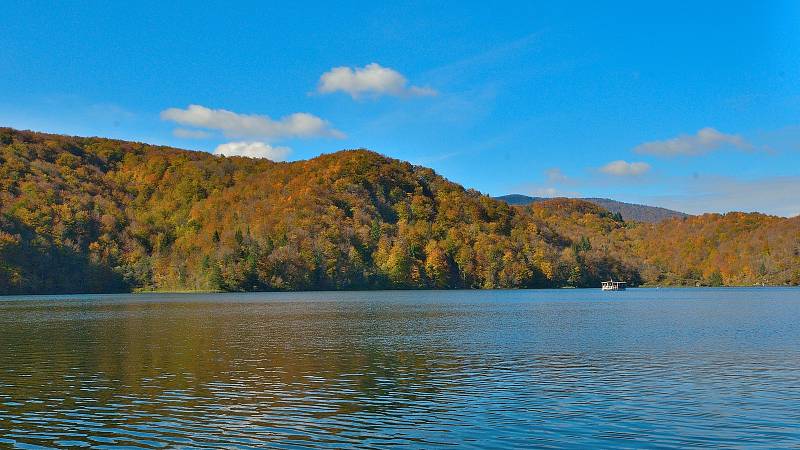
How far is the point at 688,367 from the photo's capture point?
4534 centimetres

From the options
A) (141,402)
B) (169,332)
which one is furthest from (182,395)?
(169,332)

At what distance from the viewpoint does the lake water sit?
2808 cm

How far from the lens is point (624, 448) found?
25703 mm

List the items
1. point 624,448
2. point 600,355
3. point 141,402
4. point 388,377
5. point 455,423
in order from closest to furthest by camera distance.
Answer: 1. point 624,448
2. point 455,423
3. point 141,402
4. point 388,377
5. point 600,355

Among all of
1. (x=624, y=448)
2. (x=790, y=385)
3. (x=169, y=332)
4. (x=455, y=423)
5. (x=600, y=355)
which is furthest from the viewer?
(x=169, y=332)

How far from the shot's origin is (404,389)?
38500 mm

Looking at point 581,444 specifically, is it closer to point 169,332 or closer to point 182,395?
point 182,395

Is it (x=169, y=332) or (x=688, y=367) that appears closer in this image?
(x=688, y=367)

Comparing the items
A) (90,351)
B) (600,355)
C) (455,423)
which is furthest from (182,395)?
(600,355)

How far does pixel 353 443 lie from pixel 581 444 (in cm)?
833

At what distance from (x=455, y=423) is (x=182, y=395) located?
15.1m

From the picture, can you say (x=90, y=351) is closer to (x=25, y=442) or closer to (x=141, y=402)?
(x=141, y=402)

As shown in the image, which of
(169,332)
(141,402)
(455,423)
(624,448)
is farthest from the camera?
(169,332)

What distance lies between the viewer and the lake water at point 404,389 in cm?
2808
